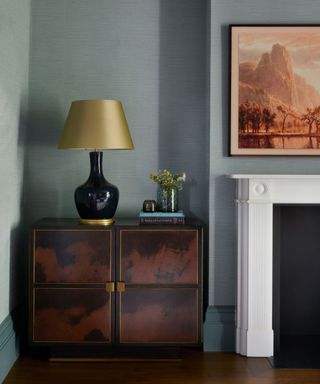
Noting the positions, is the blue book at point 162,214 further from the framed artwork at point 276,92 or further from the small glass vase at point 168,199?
the framed artwork at point 276,92

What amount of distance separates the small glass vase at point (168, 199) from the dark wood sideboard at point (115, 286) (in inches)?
8.6

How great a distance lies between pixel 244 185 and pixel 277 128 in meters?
0.43

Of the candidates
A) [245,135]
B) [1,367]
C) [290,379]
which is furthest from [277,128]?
[1,367]

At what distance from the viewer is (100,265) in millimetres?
3117

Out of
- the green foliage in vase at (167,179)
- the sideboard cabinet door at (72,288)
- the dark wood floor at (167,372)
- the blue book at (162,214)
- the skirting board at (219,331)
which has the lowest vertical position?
the dark wood floor at (167,372)

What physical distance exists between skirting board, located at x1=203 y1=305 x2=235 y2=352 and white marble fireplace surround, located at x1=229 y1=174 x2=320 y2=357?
0.39 ft

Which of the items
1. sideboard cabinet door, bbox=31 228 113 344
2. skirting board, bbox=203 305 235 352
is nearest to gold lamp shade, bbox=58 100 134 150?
sideboard cabinet door, bbox=31 228 113 344

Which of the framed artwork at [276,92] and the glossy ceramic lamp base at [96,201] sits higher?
the framed artwork at [276,92]

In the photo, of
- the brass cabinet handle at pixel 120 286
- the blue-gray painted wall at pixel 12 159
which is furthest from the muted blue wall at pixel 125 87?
the brass cabinet handle at pixel 120 286

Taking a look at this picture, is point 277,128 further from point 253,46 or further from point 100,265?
point 100,265

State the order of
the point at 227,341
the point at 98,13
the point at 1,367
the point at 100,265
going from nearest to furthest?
the point at 1,367 → the point at 100,265 → the point at 227,341 → the point at 98,13

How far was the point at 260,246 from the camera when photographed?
3.21m

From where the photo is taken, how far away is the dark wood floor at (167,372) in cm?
284

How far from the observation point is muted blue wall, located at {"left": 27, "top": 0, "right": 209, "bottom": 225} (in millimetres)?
3611
